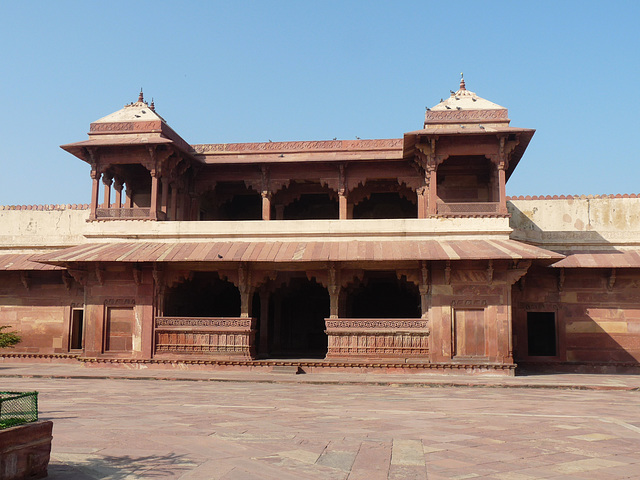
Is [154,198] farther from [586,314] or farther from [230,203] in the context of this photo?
[586,314]

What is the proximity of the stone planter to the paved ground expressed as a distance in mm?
193

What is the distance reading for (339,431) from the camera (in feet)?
23.4

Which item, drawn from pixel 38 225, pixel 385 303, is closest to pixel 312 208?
pixel 385 303

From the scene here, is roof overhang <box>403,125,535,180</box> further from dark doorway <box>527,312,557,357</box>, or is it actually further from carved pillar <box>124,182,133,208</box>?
carved pillar <box>124,182,133,208</box>

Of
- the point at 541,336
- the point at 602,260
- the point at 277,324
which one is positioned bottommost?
the point at 541,336

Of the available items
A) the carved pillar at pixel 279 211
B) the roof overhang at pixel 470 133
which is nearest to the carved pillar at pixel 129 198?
the carved pillar at pixel 279 211

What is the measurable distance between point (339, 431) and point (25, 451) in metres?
3.55

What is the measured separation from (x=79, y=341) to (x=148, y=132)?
7.30 m

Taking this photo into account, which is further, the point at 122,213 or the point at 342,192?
the point at 342,192

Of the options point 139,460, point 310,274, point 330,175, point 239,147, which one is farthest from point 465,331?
point 139,460

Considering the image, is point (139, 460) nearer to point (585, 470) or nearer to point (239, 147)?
point (585, 470)

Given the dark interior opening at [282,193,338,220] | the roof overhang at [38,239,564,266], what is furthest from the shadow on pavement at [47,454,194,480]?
the dark interior opening at [282,193,338,220]

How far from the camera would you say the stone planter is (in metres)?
4.61

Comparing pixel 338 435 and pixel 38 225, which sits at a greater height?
pixel 38 225
